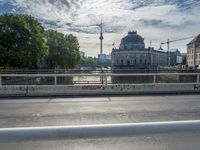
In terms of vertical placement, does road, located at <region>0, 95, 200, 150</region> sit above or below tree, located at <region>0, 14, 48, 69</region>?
below

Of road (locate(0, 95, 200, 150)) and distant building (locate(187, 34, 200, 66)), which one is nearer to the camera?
road (locate(0, 95, 200, 150))

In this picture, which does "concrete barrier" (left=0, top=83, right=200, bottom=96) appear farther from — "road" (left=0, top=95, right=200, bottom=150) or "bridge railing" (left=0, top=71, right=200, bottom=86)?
"road" (left=0, top=95, right=200, bottom=150)

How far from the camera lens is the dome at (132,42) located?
504ft

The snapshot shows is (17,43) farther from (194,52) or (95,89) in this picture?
(194,52)

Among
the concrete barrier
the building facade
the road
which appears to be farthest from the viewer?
the building facade

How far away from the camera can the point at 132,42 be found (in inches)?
6147

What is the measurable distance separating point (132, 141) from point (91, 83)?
12760mm

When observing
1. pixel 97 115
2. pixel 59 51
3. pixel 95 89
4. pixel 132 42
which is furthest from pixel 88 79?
pixel 132 42

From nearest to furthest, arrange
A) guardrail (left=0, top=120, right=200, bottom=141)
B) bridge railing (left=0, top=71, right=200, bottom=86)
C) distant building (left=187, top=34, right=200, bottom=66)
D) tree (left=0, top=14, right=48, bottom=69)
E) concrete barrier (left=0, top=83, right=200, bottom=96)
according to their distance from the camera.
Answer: guardrail (left=0, top=120, right=200, bottom=141)
concrete barrier (left=0, top=83, right=200, bottom=96)
bridge railing (left=0, top=71, right=200, bottom=86)
tree (left=0, top=14, right=48, bottom=69)
distant building (left=187, top=34, right=200, bottom=66)

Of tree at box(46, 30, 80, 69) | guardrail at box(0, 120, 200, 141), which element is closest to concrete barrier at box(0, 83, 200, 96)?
guardrail at box(0, 120, 200, 141)

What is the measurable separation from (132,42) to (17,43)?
113m

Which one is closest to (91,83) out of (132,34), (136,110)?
(136,110)

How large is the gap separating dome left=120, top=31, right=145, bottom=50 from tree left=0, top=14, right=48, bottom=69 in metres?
106

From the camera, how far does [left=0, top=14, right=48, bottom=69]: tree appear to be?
45688 millimetres
